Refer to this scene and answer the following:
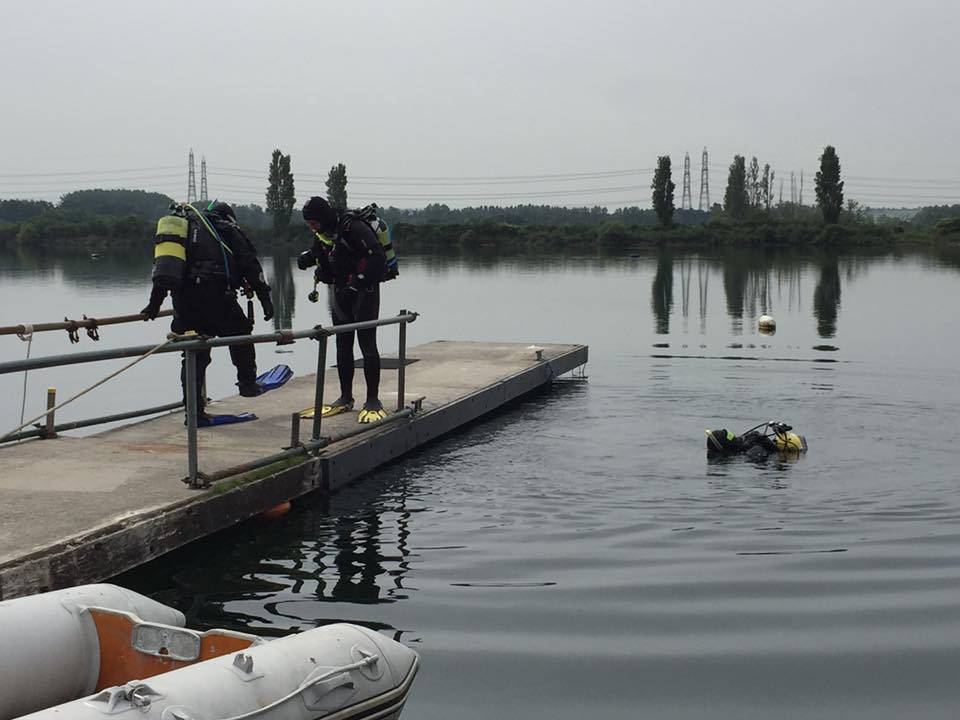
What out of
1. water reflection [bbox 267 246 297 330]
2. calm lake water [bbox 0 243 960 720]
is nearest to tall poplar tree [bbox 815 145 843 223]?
water reflection [bbox 267 246 297 330]

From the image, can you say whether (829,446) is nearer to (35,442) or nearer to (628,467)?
(628,467)

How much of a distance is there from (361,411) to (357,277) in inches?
45.3

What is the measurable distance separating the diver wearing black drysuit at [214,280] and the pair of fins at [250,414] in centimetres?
42

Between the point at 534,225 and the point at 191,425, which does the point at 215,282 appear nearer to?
the point at 191,425

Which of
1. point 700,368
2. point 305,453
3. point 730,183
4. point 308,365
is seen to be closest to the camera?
point 305,453

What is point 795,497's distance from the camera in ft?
27.7

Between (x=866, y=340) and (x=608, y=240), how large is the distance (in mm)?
55354

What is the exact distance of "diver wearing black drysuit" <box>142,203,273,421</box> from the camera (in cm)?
897

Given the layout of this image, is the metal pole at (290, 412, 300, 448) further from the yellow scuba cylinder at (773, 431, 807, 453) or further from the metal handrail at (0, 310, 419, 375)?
the yellow scuba cylinder at (773, 431, 807, 453)

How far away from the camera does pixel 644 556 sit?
23.0 feet

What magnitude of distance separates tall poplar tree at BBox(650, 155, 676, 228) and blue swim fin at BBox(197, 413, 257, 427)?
234ft

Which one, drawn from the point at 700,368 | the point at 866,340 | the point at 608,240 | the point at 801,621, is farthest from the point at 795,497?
the point at 608,240

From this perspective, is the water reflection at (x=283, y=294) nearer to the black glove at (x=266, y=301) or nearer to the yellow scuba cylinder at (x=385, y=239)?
the yellow scuba cylinder at (x=385, y=239)

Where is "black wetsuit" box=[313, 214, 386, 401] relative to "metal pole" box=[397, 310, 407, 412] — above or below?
above
